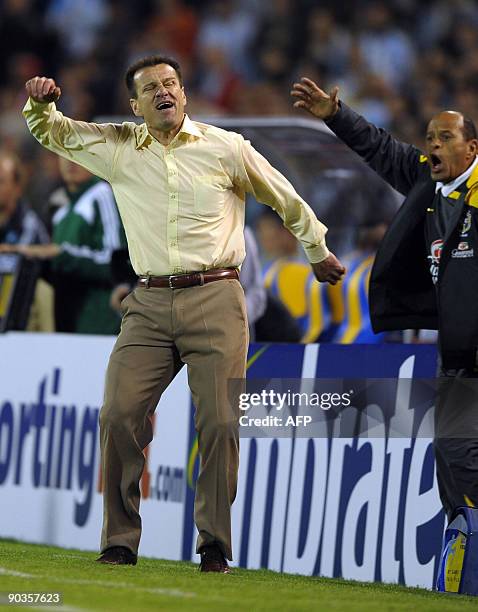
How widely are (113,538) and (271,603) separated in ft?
4.22

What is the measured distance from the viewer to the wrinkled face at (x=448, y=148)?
7.10 meters

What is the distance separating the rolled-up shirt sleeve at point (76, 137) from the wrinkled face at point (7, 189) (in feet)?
17.1

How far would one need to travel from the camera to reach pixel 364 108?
16.2m

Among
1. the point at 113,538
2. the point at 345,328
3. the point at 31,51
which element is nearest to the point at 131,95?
the point at 113,538

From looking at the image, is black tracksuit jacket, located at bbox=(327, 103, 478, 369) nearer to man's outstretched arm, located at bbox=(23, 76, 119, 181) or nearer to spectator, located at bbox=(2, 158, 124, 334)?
man's outstretched arm, located at bbox=(23, 76, 119, 181)

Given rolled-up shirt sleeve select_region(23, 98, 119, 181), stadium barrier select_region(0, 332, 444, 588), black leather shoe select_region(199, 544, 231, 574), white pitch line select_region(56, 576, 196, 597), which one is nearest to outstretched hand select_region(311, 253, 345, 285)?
stadium barrier select_region(0, 332, 444, 588)

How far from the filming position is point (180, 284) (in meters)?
7.02

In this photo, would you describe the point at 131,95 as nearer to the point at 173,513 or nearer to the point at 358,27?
the point at 173,513

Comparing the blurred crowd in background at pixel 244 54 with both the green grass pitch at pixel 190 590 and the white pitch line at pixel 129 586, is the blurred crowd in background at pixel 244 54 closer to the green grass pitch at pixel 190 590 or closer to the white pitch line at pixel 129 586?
the green grass pitch at pixel 190 590

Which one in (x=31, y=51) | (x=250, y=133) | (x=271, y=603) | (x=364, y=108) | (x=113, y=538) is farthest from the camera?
(x=31, y=51)

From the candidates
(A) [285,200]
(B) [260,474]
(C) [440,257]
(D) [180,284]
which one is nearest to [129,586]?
(D) [180,284]

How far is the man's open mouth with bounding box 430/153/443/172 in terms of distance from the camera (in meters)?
7.11

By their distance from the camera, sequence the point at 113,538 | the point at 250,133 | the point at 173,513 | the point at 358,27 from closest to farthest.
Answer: the point at 113,538, the point at 173,513, the point at 250,133, the point at 358,27

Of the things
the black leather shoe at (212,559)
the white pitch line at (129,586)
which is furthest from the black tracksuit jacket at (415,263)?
the white pitch line at (129,586)
